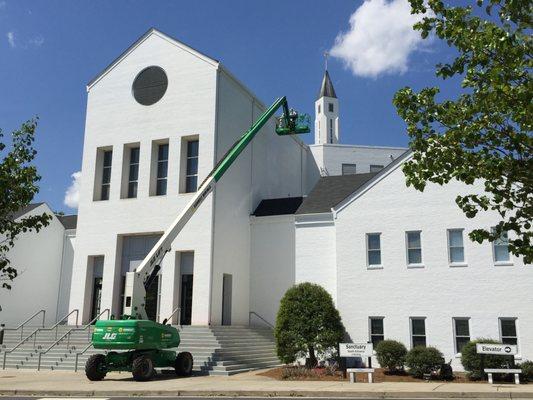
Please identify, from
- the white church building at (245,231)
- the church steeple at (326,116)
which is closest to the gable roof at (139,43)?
the white church building at (245,231)

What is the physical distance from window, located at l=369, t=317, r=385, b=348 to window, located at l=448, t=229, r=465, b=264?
4119mm

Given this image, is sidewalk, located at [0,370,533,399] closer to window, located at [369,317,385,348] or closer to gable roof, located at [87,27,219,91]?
window, located at [369,317,385,348]

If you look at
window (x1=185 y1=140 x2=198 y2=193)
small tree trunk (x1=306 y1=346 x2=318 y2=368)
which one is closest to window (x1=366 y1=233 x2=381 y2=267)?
small tree trunk (x1=306 y1=346 x2=318 y2=368)

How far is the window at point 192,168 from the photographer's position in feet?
99.4

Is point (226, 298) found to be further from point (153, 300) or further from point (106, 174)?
point (106, 174)

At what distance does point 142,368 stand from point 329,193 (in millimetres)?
15516

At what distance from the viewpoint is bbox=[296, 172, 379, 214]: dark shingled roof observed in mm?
29609

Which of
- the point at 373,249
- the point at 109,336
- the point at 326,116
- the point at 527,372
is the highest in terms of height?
the point at 326,116

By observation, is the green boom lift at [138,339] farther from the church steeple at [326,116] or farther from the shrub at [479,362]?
the church steeple at [326,116]

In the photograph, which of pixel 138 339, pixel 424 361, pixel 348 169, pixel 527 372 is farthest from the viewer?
pixel 348 169

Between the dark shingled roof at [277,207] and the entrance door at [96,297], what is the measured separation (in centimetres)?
934

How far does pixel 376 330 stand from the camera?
2547 centimetres

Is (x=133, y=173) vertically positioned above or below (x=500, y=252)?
above

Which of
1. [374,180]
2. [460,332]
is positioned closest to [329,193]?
[374,180]
